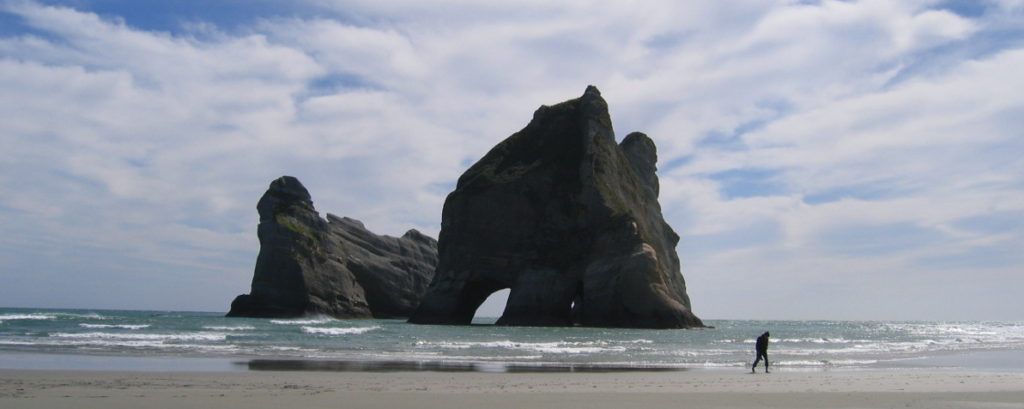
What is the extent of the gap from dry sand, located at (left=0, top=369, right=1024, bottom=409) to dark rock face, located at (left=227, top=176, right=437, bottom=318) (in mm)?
54520

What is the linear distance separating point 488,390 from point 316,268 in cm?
6021

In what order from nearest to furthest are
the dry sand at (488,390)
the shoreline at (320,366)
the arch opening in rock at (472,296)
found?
1. the dry sand at (488,390)
2. the shoreline at (320,366)
3. the arch opening in rock at (472,296)

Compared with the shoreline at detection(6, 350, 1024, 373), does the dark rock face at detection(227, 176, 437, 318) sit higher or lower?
higher

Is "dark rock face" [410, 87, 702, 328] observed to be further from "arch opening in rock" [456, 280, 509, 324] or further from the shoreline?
the shoreline

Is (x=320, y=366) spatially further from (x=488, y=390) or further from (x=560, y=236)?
(x=560, y=236)

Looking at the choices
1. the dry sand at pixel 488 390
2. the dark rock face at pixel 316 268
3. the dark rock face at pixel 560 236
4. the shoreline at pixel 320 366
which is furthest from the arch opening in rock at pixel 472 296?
the dry sand at pixel 488 390

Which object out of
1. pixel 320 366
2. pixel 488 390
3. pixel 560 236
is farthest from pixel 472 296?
pixel 488 390

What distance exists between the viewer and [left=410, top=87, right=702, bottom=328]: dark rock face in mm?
58500

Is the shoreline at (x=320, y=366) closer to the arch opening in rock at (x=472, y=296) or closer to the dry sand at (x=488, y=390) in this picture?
the dry sand at (x=488, y=390)

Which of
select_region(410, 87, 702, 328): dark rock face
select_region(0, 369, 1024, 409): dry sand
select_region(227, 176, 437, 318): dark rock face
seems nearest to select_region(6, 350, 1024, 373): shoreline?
select_region(0, 369, 1024, 409): dry sand

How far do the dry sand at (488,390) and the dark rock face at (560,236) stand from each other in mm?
39634

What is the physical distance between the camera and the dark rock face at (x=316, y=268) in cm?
6925

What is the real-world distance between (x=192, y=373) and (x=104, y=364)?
3726 mm

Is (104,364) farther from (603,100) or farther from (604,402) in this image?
(603,100)
